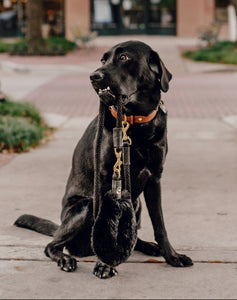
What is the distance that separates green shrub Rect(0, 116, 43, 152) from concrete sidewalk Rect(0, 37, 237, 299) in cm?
20

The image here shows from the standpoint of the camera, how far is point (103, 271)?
402 cm

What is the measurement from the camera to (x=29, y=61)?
22141 millimetres

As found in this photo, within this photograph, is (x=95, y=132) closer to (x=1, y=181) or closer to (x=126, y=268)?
(x=126, y=268)

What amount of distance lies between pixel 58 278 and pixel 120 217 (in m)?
0.62

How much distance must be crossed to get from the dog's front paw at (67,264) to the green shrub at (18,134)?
423 centimetres

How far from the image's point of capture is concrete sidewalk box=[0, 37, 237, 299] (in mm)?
3881

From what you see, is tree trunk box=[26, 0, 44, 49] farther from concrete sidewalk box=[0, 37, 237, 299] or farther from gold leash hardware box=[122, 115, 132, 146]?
gold leash hardware box=[122, 115, 132, 146]

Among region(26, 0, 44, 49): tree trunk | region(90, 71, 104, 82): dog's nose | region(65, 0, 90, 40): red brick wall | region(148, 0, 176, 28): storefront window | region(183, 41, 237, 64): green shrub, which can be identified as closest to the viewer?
region(90, 71, 104, 82): dog's nose

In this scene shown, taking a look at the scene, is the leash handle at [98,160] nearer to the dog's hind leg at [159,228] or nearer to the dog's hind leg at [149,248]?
the dog's hind leg at [159,228]

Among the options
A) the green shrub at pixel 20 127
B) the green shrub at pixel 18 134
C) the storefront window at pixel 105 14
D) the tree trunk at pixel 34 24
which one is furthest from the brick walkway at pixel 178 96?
the storefront window at pixel 105 14

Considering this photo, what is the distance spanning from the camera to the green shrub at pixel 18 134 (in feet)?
27.3

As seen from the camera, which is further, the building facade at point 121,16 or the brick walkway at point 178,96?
the building facade at point 121,16

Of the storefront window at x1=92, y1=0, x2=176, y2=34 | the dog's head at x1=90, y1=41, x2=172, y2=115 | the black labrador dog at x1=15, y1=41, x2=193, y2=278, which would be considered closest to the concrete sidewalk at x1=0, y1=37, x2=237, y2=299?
the black labrador dog at x1=15, y1=41, x2=193, y2=278

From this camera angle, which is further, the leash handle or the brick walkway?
the brick walkway
